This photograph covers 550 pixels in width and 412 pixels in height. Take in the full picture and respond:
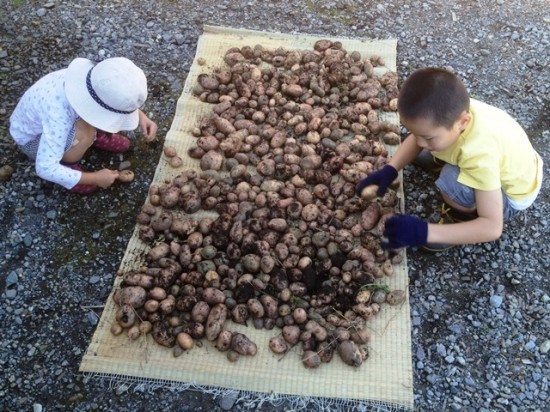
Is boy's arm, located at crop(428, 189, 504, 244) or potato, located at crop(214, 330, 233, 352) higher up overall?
boy's arm, located at crop(428, 189, 504, 244)

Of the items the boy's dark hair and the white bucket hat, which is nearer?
the boy's dark hair

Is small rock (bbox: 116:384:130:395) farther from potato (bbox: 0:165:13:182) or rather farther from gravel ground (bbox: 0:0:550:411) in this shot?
potato (bbox: 0:165:13:182)

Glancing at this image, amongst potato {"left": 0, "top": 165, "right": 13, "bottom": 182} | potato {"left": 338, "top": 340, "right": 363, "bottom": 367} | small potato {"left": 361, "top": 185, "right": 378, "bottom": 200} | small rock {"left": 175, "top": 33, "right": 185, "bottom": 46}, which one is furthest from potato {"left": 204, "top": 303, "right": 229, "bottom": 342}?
small rock {"left": 175, "top": 33, "right": 185, "bottom": 46}

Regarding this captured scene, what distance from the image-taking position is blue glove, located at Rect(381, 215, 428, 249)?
7.15 ft

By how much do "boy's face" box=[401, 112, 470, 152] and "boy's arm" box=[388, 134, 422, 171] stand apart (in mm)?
351

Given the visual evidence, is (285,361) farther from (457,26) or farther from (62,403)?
(457,26)

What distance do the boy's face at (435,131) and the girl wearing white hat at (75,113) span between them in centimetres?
124

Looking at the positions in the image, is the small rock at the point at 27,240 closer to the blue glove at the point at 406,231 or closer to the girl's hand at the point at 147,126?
the girl's hand at the point at 147,126

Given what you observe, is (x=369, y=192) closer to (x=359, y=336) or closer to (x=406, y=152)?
(x=406, y=152)

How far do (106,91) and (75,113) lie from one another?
259 millimetres

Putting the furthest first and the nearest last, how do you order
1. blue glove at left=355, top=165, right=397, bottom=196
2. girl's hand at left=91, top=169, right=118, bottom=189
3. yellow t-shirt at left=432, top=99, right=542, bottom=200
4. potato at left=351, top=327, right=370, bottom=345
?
1. girl's hand at left=91, top=169, right=118, bottom=189
2. blue glove at left=355, top=165, right=397, bottom=196
3. potato at left=351, top=327, right=370, bottom=345
4. yellow t-shirt at left=432, top=99, right=542, bottom=200

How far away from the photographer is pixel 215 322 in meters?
2.24

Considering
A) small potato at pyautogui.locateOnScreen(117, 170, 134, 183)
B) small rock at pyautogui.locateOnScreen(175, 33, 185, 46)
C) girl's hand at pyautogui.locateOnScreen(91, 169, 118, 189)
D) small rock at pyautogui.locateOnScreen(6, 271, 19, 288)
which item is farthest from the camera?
small rock at pyautogui.locateOnScreen(175, 33, 185, 46)

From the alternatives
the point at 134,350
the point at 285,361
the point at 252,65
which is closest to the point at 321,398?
the point at 285,361
